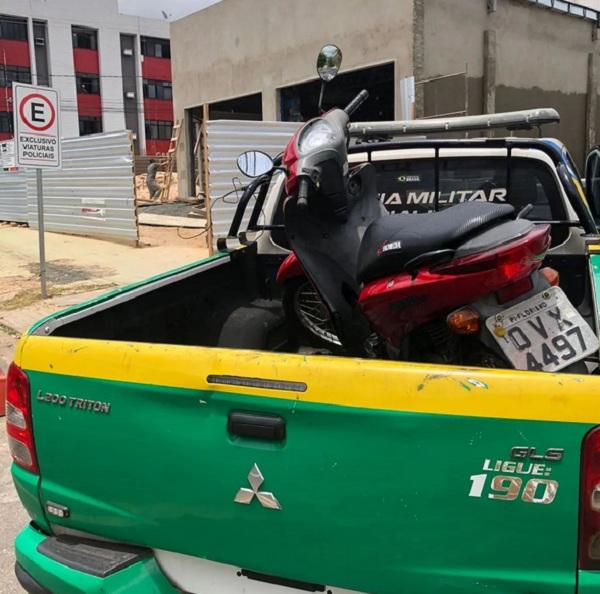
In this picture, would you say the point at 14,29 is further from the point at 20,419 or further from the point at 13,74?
the point at 20,419

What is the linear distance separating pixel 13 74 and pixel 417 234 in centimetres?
5590

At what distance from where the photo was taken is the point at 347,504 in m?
1.59

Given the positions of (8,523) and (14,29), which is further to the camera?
(14,29)

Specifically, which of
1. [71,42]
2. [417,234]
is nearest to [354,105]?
[417,234]

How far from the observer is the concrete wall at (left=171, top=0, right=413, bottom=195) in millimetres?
14312

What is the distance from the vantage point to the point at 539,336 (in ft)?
Result: 6.91

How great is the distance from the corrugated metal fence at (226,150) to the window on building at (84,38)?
47004 millimetres

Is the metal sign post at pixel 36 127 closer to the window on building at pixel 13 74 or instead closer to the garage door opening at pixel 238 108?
the garage door opening at pixel 238 108

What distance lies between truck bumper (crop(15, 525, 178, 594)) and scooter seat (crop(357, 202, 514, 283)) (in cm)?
116

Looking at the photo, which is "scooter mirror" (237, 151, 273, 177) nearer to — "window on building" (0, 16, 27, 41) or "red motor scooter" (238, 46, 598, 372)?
"red motor scooter" (238, 46, 598, 372)

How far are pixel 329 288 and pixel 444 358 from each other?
562 mm

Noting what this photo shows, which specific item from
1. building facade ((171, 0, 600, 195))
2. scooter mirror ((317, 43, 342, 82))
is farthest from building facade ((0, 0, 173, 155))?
scooter mirror ((317, 43, 342, 82))

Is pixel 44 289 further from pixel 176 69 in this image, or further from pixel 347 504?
pixel 176 69

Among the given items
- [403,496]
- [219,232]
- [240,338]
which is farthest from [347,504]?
[219,232]
